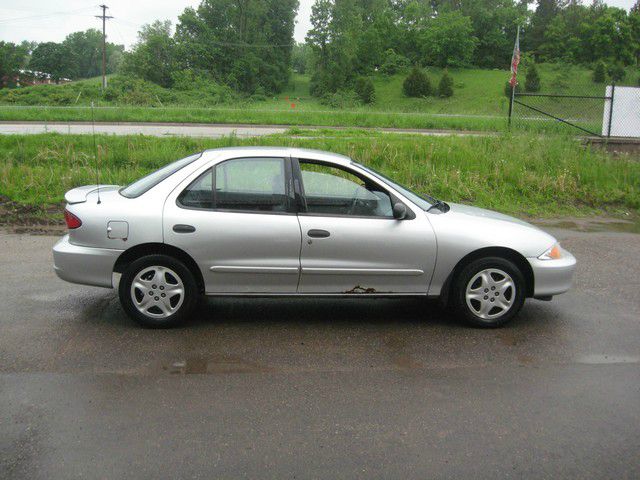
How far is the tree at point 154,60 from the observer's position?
198 ft

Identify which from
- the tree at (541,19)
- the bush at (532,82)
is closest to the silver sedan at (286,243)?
the bush at (532,82)

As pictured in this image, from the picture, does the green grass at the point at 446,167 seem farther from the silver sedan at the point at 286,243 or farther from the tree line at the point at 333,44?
the tree line at the point at 333,44

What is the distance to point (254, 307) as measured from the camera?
620 cm

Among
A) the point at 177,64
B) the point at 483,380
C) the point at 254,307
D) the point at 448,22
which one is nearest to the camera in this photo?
the point at 483,380

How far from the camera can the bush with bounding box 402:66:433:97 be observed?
59.0 m

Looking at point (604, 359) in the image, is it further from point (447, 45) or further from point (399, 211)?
point (447, 45)

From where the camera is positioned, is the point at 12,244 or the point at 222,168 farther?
the point at 12,244

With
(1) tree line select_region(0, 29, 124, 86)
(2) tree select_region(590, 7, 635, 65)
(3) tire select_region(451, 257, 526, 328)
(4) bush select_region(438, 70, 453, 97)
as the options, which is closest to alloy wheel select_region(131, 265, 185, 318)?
(3) tire select_region(451, 257, 526, 328)

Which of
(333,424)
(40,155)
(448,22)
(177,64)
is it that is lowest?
(333,424)

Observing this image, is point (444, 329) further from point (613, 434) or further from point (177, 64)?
point (177, 64)

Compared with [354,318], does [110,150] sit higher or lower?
A: higher

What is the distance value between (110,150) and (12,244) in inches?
212

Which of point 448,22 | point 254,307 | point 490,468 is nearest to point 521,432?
point 490,468

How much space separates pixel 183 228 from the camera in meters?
5.37
